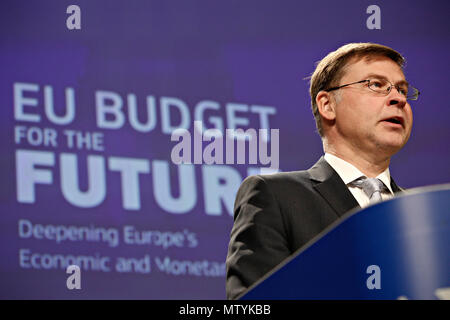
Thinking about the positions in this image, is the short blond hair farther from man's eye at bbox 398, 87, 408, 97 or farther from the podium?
the podium

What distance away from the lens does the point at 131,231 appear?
3504mm

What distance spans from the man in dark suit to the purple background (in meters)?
1.71

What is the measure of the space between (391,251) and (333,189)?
2.98 ft

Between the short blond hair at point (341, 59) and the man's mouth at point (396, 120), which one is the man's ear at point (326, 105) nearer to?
the short blond hair at point (341, 59)

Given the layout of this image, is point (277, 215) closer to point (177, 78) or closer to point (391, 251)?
point (391, 251)

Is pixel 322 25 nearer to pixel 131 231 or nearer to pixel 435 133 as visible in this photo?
pixel 435 133

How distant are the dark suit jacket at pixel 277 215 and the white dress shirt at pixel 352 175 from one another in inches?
1.4

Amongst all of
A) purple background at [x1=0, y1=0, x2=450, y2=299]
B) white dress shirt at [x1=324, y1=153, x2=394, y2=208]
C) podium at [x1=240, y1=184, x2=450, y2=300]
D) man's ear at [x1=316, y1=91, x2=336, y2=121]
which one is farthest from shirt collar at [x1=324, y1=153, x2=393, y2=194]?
purple background at [x1=0, y1=0, x2=450, y2=299]

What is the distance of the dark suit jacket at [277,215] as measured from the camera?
1.29 metres

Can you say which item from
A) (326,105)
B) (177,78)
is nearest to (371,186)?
(326,105)

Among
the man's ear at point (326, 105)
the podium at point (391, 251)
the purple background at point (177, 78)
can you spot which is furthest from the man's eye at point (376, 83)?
the purple background at point (177, 78)

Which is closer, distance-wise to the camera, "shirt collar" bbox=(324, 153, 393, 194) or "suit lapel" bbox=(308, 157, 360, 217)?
"suit lapel" bbox=(308, 157, 360, 217)

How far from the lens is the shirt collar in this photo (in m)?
1.71

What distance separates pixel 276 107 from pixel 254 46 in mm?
410
